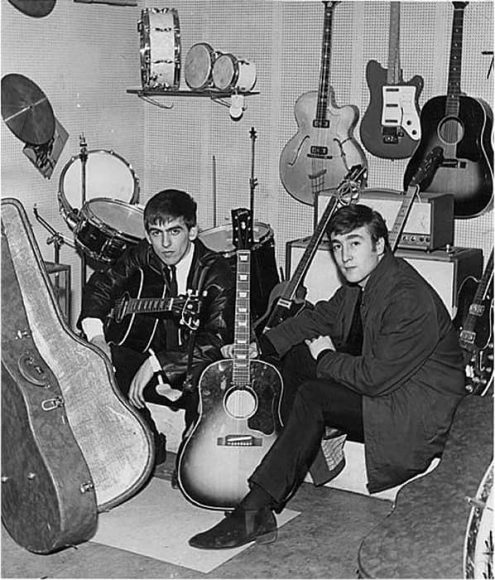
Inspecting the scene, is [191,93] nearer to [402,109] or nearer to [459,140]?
[402,109]

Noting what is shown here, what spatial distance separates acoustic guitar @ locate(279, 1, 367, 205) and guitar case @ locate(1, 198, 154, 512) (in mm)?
1939

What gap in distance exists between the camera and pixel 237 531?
3.49 metres

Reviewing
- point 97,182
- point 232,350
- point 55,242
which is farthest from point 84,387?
point 97,182

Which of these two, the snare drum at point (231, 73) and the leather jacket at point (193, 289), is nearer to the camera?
the leather jacket at point (193, 289)

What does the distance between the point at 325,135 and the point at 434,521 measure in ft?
8.25

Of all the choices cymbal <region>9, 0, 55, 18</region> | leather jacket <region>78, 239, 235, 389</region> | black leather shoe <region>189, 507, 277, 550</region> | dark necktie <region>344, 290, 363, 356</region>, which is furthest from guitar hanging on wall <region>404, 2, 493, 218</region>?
black leather shoe <region>189, 507, 277, 550</region>

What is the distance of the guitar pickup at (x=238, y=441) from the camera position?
3.71 meters

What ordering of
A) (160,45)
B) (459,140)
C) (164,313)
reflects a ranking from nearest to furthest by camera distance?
(164,313), (459,140), (160,45)

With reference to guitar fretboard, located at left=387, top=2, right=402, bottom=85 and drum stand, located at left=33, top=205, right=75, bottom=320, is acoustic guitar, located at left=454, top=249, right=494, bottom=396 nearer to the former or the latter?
guitar fretboard, located at left=387, top=2, right=402, bottom=85

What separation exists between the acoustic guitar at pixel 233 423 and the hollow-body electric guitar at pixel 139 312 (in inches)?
11.3

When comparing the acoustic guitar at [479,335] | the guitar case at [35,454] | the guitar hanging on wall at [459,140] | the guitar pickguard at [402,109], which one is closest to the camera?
the guitar case at [35,454]

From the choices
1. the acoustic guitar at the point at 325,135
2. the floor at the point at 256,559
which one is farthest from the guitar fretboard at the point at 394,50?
the floor at the point at 256,559

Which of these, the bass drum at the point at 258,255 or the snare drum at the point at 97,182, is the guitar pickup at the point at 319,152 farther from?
the snare drum at the point at 97,182

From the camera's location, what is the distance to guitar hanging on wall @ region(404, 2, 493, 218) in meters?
4.57
